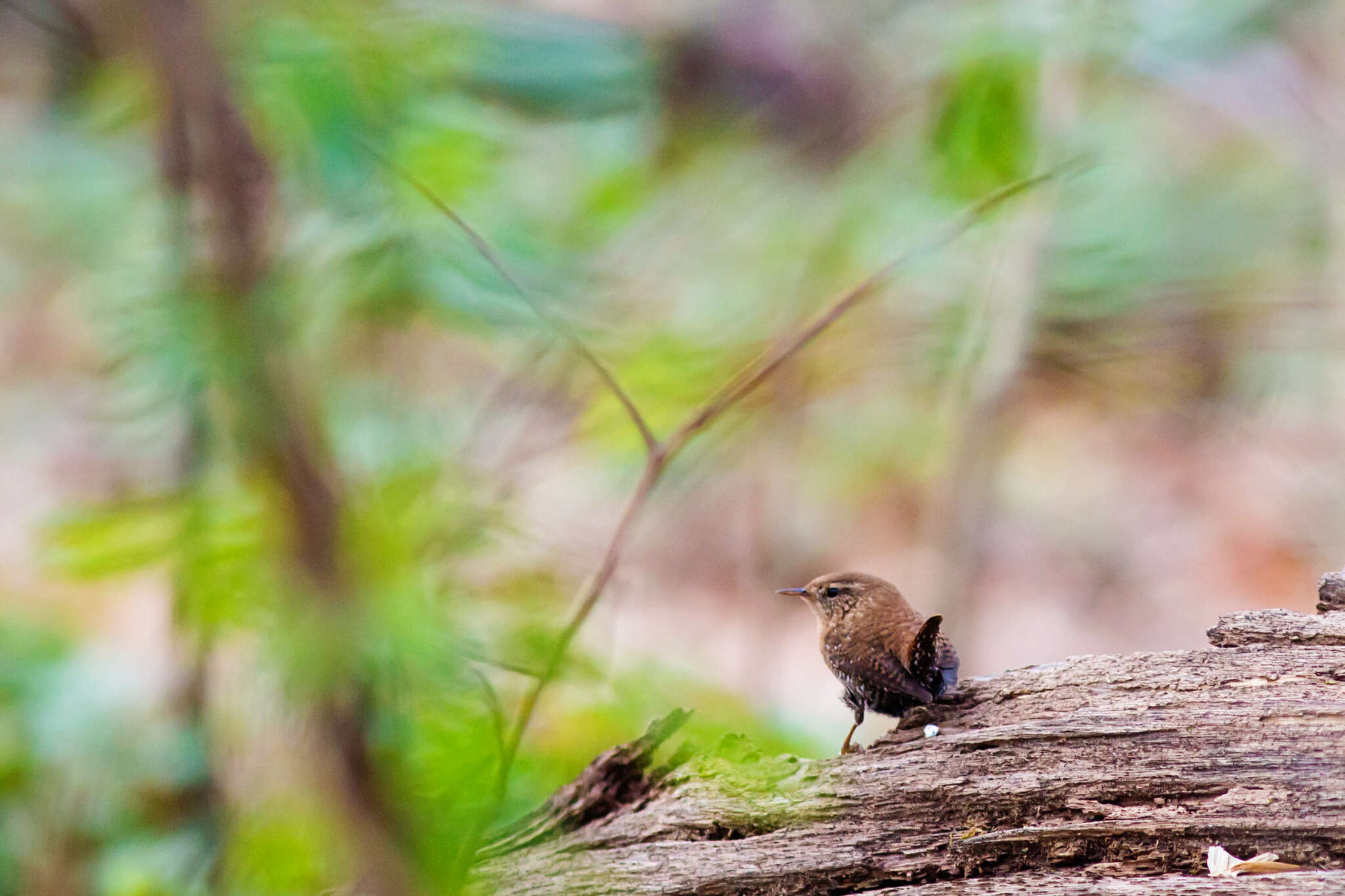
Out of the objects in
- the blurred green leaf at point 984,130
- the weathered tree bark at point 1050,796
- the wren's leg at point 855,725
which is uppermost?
the blurred green leaf at point 984,130

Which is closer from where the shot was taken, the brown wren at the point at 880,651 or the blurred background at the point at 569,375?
the brown wren at the point at 880,651

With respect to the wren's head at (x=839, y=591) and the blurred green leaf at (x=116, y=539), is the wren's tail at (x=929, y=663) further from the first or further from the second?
the blurred green leaf at (x=116, y=539)

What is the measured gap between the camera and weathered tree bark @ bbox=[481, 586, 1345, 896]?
5.15ft

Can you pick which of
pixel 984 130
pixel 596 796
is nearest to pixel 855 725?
pixel 596 796

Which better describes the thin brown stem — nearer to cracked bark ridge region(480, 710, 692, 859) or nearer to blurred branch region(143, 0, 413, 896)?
cracked bark ridge region(480, 710, 692, 859)

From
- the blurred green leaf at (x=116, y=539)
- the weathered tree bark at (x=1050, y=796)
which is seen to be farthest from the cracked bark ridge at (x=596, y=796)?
the blurred green leaf at (x=116, y=539)

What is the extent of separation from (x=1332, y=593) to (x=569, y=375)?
199 centimetres

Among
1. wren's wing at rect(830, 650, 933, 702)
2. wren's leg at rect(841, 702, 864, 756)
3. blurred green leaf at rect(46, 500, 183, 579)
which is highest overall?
blurred green leaf at rect(46, 500, 183, 579)

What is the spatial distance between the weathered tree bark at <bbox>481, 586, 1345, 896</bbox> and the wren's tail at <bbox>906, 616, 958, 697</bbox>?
53 mm

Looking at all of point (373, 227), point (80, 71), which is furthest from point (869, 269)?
point (80, 71)

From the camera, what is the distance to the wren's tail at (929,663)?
1.73 metres

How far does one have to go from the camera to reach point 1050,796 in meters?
1.67

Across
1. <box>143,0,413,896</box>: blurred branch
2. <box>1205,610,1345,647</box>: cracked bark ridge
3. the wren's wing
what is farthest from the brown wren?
<box>143,0,413,896</box>: blurred branch

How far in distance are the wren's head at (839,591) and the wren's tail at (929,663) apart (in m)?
0.15
